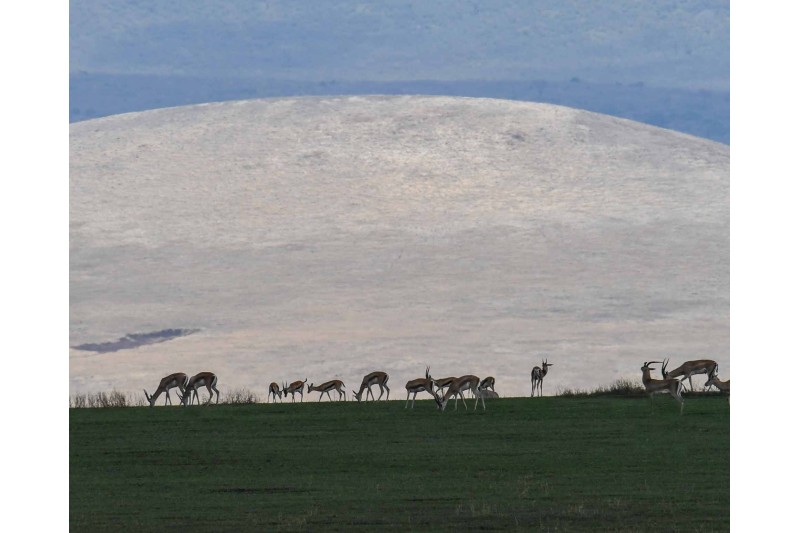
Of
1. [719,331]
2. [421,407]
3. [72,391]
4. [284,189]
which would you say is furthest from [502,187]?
[421,407]

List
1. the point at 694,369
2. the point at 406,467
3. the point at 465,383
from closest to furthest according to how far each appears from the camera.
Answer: the point at 406,467
the point at 465,383
the point at 694,369

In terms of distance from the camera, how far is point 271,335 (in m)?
53.2

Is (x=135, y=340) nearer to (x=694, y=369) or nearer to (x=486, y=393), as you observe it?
(x=486, y=393)

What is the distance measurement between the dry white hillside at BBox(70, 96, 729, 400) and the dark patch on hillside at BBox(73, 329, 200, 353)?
395 mm

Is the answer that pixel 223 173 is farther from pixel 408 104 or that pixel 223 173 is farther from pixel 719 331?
pixel 719 331

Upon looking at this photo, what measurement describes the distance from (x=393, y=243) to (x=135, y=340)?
41.6 feet

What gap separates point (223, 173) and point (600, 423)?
47.0 meters

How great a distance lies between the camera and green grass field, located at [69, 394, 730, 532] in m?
15.0

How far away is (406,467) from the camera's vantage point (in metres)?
19.2

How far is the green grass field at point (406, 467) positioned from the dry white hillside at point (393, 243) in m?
18.4

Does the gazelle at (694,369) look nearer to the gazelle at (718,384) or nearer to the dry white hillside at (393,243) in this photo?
the gazelle at (718,384)

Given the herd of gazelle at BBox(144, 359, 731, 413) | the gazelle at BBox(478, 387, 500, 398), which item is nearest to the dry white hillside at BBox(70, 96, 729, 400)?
the gazelle at BBox(478, 387, 500, 398)

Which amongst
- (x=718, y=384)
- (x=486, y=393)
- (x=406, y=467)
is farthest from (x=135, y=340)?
(x=406, y=467)

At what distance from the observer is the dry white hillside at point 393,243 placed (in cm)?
5055
